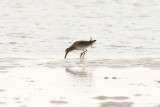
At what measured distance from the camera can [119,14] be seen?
38219mm

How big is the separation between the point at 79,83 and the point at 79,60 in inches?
173

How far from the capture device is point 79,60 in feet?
61.8

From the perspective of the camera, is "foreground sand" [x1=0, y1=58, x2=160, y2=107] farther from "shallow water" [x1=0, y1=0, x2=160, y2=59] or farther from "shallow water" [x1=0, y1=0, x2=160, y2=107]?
"shallow water" [x1=0, y1=0, x2=160, y2=59]

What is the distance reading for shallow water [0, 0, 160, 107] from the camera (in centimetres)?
1289

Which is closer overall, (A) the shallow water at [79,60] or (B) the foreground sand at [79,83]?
(B) the foreground sand at [79,83]

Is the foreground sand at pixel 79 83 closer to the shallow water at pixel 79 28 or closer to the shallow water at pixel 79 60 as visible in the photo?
the shallow water at pixel 79 60

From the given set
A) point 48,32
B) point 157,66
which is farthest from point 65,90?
point 48,32

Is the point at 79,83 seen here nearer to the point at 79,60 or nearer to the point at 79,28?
the point at 79,60

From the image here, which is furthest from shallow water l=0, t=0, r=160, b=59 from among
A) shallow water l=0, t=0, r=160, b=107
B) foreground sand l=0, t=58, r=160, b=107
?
foreground sand l=0, t=58, r=160, b=107

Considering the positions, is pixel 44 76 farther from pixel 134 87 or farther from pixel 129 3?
pixel 129 3

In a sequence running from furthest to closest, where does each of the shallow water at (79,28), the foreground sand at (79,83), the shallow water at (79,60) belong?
the shallow water at (79,28) < the shallow water at (79,60) < the foreground sand at (79,83)

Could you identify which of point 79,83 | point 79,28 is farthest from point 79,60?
point 79,28

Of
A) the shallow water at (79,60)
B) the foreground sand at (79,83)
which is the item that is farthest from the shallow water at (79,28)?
the foreground sand at (79,83)

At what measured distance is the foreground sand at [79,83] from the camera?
40.8 ft
